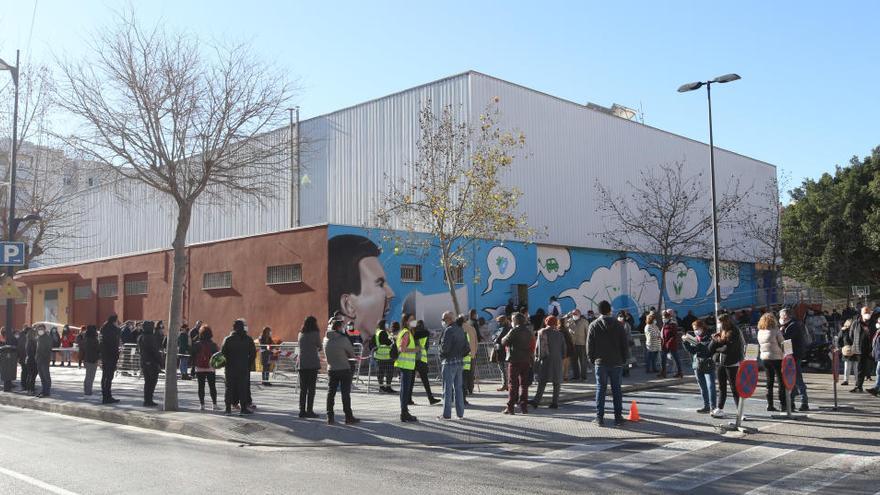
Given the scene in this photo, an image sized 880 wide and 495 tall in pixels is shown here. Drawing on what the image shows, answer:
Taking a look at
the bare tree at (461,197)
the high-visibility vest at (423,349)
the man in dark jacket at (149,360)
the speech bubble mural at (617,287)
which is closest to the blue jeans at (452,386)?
the high-visibility vest at (423,349)

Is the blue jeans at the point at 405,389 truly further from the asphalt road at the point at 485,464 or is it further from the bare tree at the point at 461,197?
the bare tree at the point at 461,197

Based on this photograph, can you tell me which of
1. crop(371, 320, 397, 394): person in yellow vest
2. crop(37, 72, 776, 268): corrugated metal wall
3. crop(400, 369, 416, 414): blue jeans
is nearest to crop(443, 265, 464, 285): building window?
crop(37, 72, 776, 268): corrugated metal wall

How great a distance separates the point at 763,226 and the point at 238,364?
37.1 meters

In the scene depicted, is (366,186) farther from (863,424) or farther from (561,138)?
(863,424)

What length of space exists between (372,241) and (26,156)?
45.7 ft

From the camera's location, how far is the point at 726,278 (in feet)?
136

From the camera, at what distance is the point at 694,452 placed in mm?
9625

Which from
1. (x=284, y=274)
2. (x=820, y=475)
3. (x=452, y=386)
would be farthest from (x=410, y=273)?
(x=820, y=475)

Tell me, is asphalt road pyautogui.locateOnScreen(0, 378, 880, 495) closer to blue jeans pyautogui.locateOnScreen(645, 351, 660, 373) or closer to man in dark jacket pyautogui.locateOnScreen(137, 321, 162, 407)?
man in dark jacket pyautogui.locateOnScreen(137, 321, 162, 407)

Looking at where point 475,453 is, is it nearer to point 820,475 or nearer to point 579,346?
point 820,475

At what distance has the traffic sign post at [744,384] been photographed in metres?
10.3

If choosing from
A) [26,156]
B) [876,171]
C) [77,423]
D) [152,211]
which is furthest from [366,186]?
[876,171]

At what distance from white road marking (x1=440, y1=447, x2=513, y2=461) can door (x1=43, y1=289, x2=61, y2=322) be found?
32.8 metres

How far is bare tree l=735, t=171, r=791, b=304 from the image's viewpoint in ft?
133
